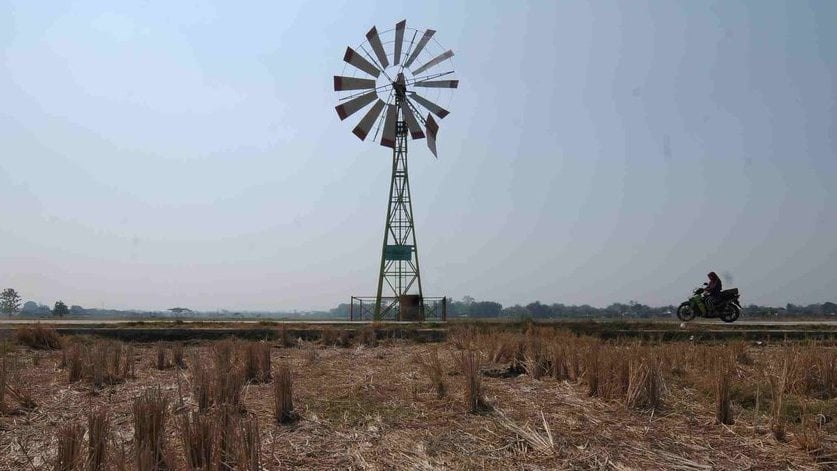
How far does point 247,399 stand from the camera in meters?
7.55

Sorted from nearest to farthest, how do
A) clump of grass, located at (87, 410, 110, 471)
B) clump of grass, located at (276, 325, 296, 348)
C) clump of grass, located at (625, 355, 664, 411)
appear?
clump of grass, located at (87, 410, 110, 471) → clump of grass, located at (625, 355, 664, 411) → clump of grass, located at (276, 325, 296, 348)

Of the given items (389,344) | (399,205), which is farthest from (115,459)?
(399,205)

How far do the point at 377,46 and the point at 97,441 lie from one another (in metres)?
35.1

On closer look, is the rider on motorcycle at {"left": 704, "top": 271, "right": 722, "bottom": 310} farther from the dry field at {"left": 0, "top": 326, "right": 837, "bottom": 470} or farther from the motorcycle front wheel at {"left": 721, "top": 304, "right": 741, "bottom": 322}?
the dry field at {"left": 0, "top": 326, "right": 837, "bottom": 470}

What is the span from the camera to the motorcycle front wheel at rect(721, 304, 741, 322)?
2611 cm

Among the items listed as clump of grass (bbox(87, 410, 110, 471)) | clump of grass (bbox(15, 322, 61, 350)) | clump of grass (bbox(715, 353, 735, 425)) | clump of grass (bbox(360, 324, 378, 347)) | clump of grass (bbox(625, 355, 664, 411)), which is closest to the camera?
clump of grass (bbox(87, 410, 110, 471))

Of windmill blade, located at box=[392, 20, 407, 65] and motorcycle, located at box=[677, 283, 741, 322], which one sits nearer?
motorcycle, located at box=[677, 283, 741, 322]

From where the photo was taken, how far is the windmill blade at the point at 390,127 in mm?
37125

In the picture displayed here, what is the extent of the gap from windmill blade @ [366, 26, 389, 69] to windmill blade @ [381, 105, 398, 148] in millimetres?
2617

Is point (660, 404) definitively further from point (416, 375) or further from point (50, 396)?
point (50, 396)

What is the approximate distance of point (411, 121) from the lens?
37.5 meters

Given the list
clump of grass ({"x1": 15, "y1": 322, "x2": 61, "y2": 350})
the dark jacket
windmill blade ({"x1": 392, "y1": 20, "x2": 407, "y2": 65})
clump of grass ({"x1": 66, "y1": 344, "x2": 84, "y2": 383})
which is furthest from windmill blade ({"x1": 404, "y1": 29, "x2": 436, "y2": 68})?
clump of grass ({"x1": 66, "y1": 344, "x2": 84, "y2": 383})

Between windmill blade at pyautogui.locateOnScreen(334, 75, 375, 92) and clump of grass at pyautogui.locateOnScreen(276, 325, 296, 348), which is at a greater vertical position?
windmill blade at pyautogui.locateOnScreen(334, 75, 375, 92)

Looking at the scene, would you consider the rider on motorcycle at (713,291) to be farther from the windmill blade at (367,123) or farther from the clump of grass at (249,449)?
the clump of grass at (249,449)
